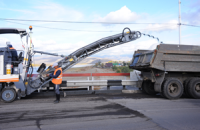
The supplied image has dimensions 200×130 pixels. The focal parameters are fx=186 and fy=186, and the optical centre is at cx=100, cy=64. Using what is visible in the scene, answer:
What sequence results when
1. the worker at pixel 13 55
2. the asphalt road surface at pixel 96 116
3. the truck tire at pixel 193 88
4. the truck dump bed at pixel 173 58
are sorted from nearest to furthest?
the asphalt road surface at pixel 96 116 → the worker at pixel 13 55 → the truck dump bed at pixel 173 58 → the truck tire at pixel 193 88

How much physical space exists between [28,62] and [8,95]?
156 cm

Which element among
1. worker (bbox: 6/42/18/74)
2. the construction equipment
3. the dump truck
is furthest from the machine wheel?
the dump truck

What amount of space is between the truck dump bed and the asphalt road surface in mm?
1883

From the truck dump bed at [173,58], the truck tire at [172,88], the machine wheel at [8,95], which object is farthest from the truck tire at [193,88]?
the machine wheel at [8,95]

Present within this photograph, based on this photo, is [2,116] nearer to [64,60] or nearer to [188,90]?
[64,60]

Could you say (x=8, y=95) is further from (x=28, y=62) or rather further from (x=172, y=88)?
(x=172, y=88)

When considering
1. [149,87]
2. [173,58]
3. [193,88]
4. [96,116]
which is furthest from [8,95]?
[193,88]

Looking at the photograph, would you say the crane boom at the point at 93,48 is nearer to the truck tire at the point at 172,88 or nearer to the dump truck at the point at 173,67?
the dump truck at the point at 173,67

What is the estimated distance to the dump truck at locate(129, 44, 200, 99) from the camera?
8.48m

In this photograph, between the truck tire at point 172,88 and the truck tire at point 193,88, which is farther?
the truck tire at point 193,88

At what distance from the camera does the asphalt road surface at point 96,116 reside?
16.1ft

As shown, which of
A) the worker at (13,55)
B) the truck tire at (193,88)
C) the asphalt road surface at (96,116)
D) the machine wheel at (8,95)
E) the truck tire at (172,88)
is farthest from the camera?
the truck tire at (193,88)

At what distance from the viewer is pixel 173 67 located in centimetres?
870

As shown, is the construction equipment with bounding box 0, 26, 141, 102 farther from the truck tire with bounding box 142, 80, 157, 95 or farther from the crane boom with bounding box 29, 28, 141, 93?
the truck tire with bounding box 142, 80, 157, 95
